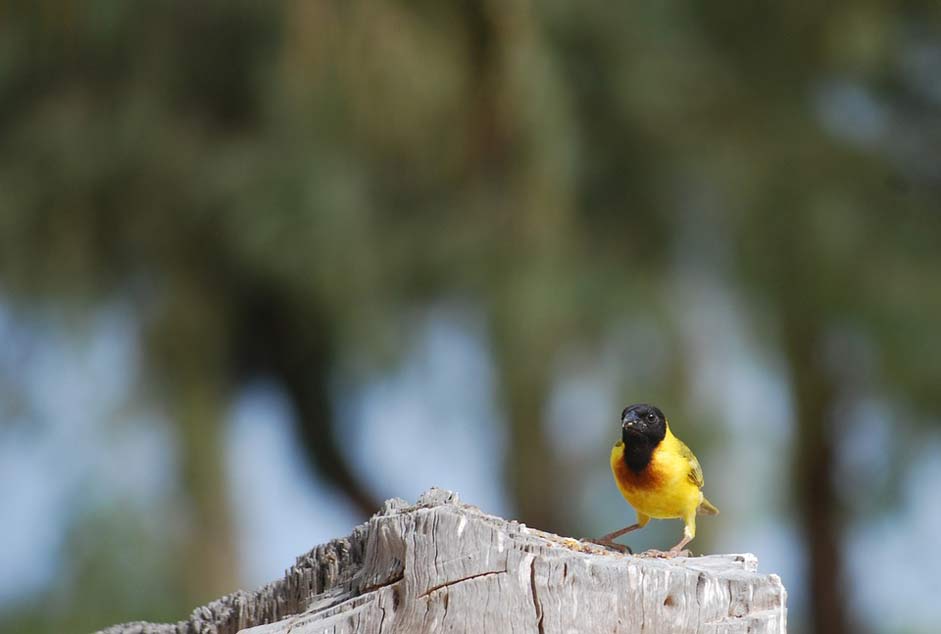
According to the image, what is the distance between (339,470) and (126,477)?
6.11ft

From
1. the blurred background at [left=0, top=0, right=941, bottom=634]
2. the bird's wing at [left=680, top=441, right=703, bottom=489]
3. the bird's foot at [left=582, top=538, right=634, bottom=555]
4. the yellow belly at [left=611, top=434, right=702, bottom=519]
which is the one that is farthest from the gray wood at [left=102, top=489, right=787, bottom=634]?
the blurred background at [left=0, top=0, right=941, bottom=634]

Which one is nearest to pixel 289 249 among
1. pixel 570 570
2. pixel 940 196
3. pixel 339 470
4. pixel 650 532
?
pixel 339 470

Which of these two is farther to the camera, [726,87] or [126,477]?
[726,87]

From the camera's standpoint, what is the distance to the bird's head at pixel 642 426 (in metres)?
2.71

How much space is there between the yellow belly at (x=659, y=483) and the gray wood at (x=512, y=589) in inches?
30.4

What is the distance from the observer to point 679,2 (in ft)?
27.2

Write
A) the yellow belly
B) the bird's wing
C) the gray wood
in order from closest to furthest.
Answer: the gray wood, the yellow belly, the bird's wing

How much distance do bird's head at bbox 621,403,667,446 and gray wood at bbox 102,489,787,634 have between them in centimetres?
80

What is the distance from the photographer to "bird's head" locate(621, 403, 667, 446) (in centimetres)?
271

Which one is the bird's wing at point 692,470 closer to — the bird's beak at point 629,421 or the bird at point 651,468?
the bird at point 651,468

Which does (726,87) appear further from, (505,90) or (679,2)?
(505,90)

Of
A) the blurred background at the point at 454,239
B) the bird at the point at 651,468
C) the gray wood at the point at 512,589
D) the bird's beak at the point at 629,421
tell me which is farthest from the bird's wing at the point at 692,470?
the blurred background at the point at 454,239

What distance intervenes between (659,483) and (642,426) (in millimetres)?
131

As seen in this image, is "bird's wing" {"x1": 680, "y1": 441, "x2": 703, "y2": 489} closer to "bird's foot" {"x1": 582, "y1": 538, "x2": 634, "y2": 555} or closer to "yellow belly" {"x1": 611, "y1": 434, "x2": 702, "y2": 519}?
"yellow belly" {"x1": 611, "y1": 434, "x2": 702, "y2": 519}
